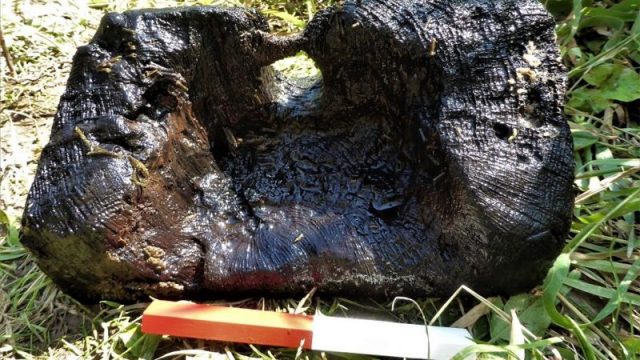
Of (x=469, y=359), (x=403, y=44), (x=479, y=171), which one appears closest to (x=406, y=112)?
(x=403, y=44)

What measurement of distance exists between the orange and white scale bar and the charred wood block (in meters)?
0.12

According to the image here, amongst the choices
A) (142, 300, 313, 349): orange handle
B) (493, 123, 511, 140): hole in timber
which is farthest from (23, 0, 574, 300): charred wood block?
(142, 300, 313, 349): orange handle

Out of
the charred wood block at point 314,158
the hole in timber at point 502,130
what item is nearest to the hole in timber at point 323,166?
the charred wood block at point 314,158

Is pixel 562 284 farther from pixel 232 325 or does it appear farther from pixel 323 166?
pixel 232 325

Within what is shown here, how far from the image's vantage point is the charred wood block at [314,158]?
4.97ft

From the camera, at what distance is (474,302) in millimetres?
1629

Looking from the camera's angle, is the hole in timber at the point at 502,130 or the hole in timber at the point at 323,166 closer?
the hole in timber at the point at 502,130

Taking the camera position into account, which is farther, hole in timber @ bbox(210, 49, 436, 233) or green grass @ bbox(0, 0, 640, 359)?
hole in timber @ bbox(210, 49, 436, 233)

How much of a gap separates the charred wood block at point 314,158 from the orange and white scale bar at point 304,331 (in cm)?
12

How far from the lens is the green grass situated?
157 centimetres

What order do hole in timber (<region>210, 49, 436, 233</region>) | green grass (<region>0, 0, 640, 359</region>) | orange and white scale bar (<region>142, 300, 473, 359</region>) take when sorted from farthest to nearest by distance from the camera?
hole in timber (<region>210, 49, 436, 233</region>)
green grass (<region>0, 0, 640, 359</region>)
orange and white scale bar (<region>142, 300, 473, 359</region>)

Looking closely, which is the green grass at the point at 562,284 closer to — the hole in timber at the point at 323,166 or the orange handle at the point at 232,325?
the orange handle at the point at 232,325

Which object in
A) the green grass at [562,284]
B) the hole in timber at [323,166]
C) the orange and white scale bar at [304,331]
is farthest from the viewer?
the hole in timber at [323,166]

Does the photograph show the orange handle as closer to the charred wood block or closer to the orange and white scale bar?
the orange and white scale bar
